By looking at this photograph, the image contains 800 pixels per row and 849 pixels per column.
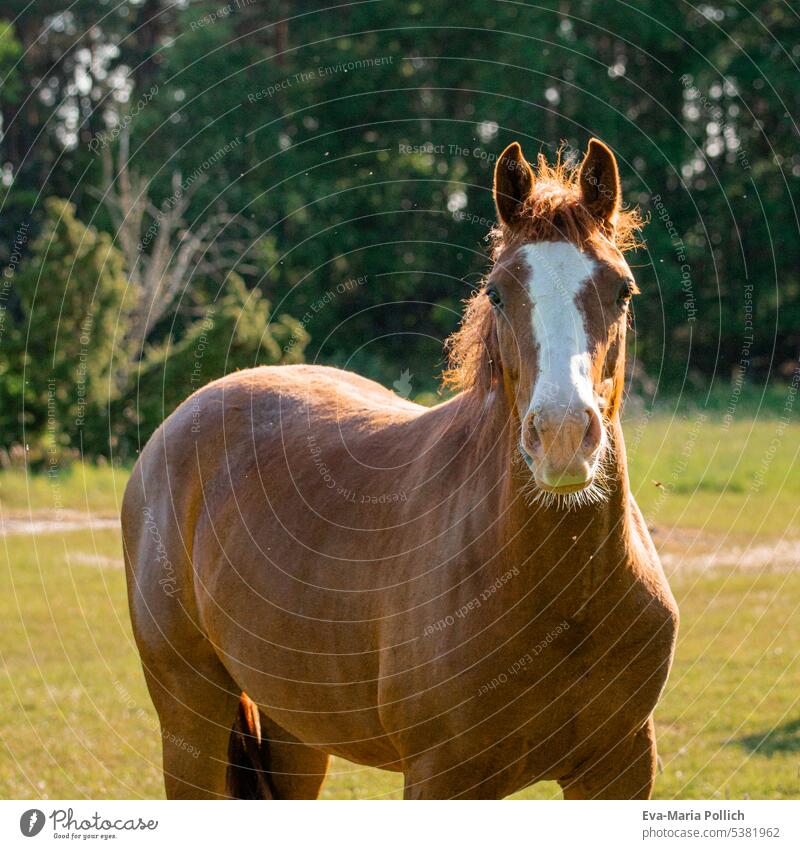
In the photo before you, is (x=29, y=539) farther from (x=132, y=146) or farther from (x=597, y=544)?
(x=132, y=146)

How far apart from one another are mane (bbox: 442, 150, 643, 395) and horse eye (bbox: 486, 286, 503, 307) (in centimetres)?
13

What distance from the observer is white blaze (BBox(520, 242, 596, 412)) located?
112 inches

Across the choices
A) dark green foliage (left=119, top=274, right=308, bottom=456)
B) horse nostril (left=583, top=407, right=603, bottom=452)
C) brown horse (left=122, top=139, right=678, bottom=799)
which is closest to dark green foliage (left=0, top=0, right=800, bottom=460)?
dark green foliage (left=119, top=274, right=308, bottom=456)

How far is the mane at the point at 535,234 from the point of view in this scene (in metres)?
3.32

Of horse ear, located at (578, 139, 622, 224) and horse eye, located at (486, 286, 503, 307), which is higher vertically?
horse ear, located at (578, 139, 622, 224)

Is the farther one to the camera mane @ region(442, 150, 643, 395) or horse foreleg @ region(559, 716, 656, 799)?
horse foreleg @ region(559, 716, 656, 799)

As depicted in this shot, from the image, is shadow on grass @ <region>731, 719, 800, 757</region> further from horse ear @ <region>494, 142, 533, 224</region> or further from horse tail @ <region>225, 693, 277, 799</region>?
horse ear @ <region>494, 142, 533, 224</region>

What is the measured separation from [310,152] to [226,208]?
10.4 feet

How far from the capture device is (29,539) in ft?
49.3

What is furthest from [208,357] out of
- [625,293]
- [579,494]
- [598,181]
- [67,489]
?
[579,494]

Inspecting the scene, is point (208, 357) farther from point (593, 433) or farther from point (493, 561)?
point (593, 433)

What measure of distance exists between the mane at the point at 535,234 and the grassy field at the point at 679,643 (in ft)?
2.78

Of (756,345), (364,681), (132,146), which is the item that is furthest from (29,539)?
(756,345)
